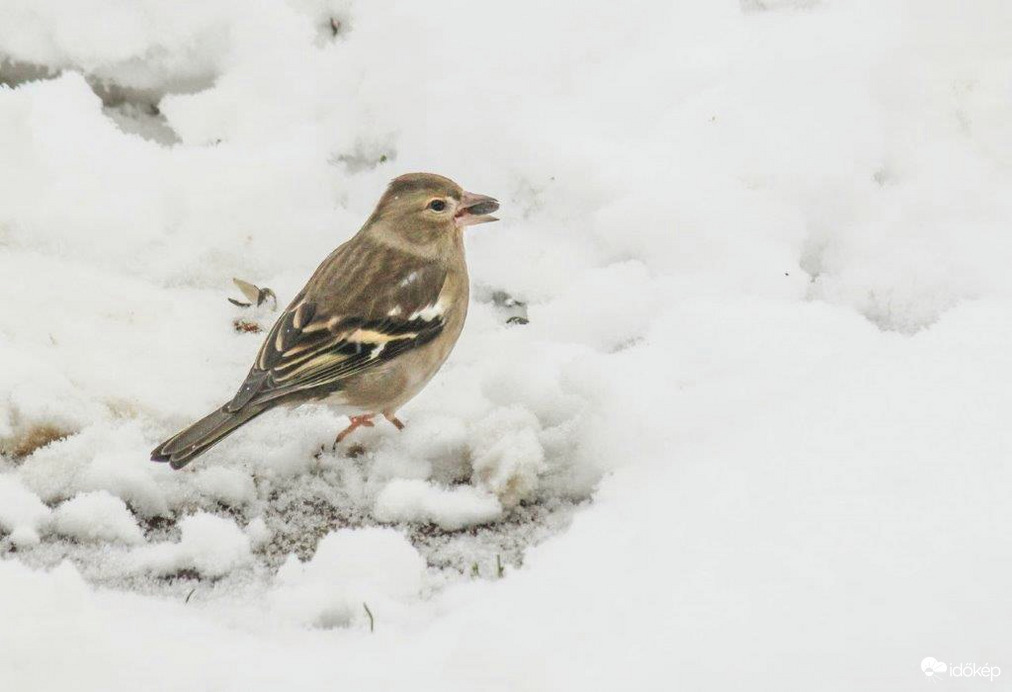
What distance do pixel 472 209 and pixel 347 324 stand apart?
0.73 m

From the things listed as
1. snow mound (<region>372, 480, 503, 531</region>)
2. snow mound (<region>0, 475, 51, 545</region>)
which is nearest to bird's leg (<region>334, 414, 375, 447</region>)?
snow mound (<region>372, 480, 503, 531</region>)

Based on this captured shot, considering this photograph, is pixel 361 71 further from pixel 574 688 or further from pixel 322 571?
pixel 574 688

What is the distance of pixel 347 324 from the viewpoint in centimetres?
416

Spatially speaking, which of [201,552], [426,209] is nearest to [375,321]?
[426,209]

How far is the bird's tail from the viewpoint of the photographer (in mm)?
3742

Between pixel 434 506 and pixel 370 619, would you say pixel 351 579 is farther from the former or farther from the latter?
pixel 434 506

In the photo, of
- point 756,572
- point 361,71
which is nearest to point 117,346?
point 361,71

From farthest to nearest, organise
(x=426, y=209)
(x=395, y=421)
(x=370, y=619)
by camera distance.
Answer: (x=426, y=209), (x=395, y=421), (x=370, y=619)

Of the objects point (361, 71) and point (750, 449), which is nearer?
point (750, 449)

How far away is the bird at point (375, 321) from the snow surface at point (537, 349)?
0.18 meters

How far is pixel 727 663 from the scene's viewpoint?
276 centimetres

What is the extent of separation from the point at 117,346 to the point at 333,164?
131 cm

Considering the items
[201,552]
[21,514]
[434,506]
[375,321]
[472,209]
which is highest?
[472,209]

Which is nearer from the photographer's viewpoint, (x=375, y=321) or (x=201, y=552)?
(x=201, y=552)
